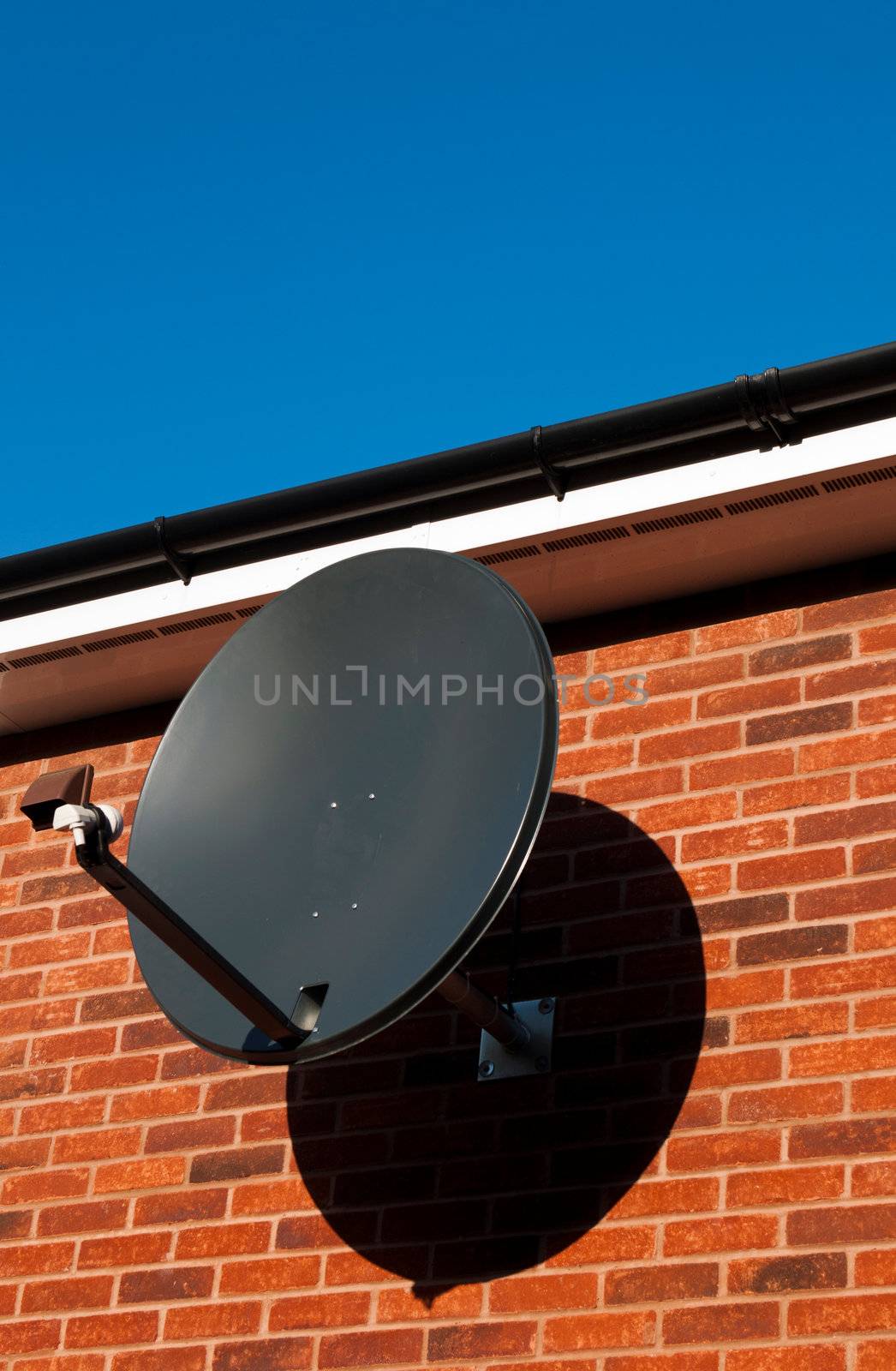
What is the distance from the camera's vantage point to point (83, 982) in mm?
5188

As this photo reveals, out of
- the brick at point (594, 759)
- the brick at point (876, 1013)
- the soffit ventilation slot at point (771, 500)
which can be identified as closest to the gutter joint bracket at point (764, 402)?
the soffit ventilation slot at point (771, 500)

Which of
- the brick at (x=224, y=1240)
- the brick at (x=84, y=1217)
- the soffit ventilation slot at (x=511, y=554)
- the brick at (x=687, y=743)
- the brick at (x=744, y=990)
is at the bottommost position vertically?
the brick at (x=84, y=1217)

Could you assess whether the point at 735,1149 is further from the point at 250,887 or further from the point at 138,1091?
the point at 138,1091

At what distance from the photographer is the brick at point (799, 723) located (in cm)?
450

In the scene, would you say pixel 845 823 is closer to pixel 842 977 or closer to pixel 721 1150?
pixel 842 977

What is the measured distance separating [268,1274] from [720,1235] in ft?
3.60

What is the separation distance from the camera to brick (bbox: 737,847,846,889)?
4.30 meters

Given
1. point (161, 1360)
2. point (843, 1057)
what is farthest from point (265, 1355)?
point (843, 1057)

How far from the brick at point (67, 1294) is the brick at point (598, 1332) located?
120cm

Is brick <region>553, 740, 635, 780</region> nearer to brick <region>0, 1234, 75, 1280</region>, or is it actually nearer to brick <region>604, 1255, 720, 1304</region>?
brick <region>604, 1255, 720, 1304</region>

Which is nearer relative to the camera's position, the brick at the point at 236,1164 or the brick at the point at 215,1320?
the brick at the point at 215,1320

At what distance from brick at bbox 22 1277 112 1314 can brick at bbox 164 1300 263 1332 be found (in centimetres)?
22

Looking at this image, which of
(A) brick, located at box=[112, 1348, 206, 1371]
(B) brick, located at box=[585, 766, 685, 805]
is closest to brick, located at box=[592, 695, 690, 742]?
(B) brick, located at box=[585, 766, 685, 805]

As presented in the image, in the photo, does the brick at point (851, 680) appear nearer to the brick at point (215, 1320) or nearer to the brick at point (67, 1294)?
the brick at point (215, 1320)
